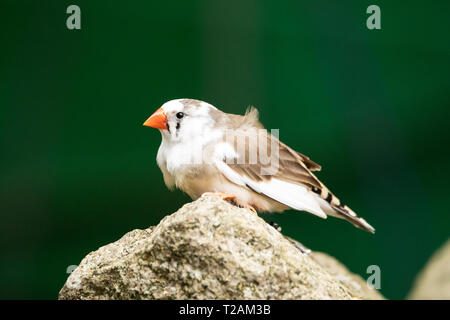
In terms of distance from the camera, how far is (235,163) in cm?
222

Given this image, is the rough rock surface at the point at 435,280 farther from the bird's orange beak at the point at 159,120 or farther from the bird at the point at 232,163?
the bird's orange beak at the point at 159,120

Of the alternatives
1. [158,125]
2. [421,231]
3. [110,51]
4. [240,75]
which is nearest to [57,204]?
[110,51]

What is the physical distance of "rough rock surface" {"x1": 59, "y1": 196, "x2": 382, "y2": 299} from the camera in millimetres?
1648

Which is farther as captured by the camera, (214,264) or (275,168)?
(275,168)

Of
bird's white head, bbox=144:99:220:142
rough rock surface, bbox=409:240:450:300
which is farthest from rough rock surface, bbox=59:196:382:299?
rough rock surface, bbox=409:240:450:300

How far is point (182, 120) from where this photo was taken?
2.29 m

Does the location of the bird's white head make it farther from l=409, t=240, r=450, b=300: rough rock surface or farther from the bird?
l=409, t=240, r=450, b=300: rough rock surface

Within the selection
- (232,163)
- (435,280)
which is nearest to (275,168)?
(232,163)

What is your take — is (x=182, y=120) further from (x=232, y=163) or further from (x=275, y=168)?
(x=275, y=168)

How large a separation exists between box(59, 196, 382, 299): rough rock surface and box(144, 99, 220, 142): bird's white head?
0.54m

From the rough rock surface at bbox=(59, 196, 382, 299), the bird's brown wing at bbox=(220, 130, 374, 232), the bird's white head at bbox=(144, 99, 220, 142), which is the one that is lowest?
the rough rock surface at bbox=(59, 196, 382, 299)

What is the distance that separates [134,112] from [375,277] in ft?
5.94

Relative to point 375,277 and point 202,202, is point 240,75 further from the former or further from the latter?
point 202,202

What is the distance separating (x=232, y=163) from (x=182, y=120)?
0.28m
